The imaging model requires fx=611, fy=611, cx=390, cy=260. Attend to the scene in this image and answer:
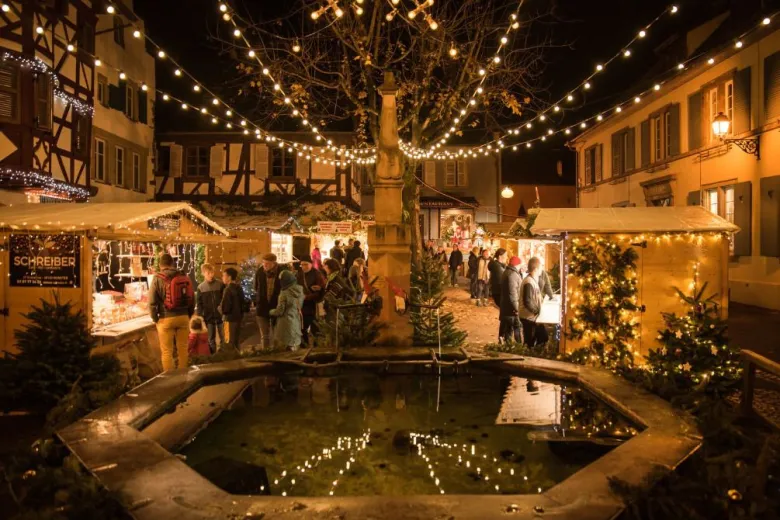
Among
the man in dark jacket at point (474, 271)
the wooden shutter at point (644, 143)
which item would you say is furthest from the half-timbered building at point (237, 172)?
the wooden shutter at point (644, 143)

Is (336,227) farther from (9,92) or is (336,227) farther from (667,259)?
(667,259)

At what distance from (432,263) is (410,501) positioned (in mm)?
7551

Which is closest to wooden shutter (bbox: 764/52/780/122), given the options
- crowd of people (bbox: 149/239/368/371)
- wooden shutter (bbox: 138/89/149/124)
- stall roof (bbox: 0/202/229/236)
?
crowd of people (bbox: 149/239/368/371)

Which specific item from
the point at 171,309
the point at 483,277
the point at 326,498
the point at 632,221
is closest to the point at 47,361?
the point at 171,309

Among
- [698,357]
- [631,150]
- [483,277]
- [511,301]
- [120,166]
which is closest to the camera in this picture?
[698,357]

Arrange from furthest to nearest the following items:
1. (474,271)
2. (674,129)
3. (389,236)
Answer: (674,129), (474,271), (389,236)

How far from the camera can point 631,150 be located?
79.5ft

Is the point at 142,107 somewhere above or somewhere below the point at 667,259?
above

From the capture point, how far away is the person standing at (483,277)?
18453 mm

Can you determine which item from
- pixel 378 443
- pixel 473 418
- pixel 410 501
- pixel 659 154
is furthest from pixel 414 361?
pixel 659 154

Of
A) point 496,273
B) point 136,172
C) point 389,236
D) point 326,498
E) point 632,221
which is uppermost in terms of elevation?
point 136,172

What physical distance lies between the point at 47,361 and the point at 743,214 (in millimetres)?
16361

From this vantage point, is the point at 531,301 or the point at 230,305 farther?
the point at 230,305

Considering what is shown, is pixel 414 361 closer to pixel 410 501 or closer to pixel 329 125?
pixel 410 501
